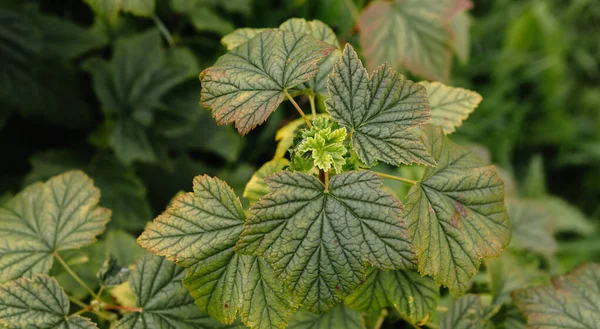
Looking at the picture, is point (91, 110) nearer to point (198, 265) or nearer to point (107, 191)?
point (107, 191)

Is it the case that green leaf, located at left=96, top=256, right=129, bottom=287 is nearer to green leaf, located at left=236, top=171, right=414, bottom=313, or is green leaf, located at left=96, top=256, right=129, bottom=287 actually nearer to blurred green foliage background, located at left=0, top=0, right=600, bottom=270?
green leaf, located at left=236, top=171, right=414, bottom=313

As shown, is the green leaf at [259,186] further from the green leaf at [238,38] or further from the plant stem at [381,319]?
the plant stem at [381,319]

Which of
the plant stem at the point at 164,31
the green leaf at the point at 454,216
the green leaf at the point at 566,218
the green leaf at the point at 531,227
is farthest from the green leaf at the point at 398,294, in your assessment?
the green leaf at the point at 566,218

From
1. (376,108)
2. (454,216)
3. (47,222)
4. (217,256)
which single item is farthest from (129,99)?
(454,216)

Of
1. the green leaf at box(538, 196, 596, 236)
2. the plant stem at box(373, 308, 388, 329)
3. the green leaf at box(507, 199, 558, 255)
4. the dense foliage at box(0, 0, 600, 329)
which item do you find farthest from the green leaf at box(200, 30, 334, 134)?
the green leaf at box(538, 196, 596, 236)

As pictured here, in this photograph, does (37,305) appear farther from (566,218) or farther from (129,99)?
(566,218)

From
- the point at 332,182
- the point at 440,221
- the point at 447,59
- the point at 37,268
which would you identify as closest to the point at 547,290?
the point at 440,221
